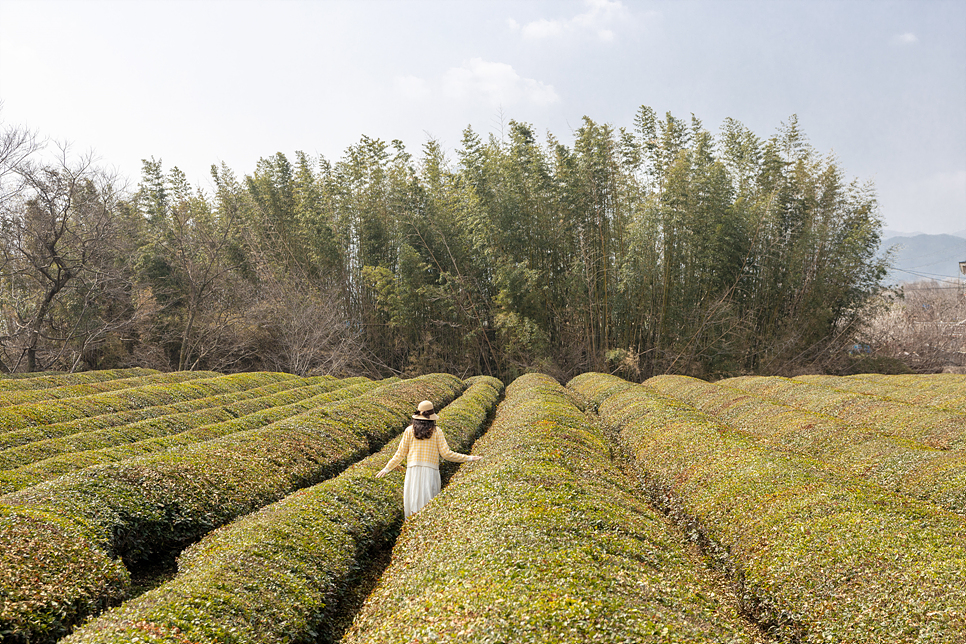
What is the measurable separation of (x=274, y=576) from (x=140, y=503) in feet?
9.57

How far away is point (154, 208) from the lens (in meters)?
37.6

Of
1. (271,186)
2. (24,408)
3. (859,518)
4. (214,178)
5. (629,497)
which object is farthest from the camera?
(214,178)

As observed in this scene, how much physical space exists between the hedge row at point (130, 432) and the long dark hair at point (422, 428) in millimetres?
7379

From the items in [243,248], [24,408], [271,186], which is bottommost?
[24,408]

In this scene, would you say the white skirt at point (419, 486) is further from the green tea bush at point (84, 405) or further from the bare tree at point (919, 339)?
the bare tree at point (919, 339)

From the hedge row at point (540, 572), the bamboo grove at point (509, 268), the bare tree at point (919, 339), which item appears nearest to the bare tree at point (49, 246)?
the bamboo grove at point (509, 268)

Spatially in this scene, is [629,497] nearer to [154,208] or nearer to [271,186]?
[271,186]

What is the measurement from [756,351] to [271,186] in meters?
28.7

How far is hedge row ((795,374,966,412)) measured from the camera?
13.9 meters

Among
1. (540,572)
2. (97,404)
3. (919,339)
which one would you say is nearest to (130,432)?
(97,404)

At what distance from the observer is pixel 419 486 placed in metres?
7.46

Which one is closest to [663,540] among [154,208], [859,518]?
[859,518]

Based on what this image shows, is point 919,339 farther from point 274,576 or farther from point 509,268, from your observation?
point 274,576

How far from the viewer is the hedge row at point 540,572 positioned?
3.99m
